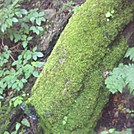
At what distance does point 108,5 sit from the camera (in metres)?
2.91

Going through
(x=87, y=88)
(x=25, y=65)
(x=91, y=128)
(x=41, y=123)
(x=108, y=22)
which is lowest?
(x=91, y=128)

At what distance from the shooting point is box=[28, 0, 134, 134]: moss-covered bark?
282 centimetres

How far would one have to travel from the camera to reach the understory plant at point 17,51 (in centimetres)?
331

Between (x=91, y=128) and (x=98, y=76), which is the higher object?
(x=98, y=76)

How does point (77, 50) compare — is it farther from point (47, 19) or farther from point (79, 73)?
point (47, 19)

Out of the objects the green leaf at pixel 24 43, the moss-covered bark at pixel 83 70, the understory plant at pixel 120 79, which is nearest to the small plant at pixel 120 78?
the understory plant at pixel 120 79

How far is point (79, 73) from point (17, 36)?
1298mm

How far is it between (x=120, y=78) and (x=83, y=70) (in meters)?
0.40

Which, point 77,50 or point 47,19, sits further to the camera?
point 47,19

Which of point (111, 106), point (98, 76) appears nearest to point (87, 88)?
point (98, 76)

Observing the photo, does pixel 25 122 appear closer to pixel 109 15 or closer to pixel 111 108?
pixel 111 108

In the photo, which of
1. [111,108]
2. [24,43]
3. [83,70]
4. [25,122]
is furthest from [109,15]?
[25,122]

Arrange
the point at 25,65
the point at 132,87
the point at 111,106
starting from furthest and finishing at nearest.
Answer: the point at 25,65 < the point at 111,106 < the point at 132,87

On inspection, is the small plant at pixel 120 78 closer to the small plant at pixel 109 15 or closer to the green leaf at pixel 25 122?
the small plant at pixel 109 15
